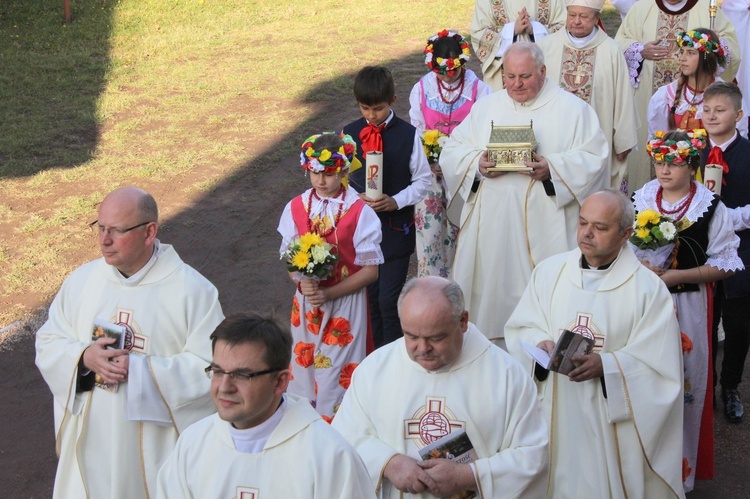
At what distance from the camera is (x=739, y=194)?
722 centimetres

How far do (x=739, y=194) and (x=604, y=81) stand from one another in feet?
8.20

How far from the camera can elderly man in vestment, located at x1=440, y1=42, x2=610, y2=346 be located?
7.55 m

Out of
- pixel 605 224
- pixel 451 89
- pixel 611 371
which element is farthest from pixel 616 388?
pixel 451 89

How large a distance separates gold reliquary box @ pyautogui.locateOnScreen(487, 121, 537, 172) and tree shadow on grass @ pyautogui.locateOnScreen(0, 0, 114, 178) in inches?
277

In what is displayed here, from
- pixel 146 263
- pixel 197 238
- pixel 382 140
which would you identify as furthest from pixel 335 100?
pixel 146 263

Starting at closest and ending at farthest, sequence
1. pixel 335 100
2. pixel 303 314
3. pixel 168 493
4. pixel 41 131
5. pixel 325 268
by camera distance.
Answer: pixel 168 493, pixel 325 268, pixel 303 314, pixel 41 131, pixel 335 100

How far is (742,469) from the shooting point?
23.2 ft

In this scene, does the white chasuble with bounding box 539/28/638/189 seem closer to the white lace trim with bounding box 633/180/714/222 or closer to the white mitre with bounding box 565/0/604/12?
the white mitre with bounding box 565/0/604/12

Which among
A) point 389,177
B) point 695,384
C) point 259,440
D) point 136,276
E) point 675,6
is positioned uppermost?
point 675,6

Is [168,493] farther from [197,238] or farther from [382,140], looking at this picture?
[197,238]

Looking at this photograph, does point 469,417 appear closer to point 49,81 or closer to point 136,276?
point 136,276

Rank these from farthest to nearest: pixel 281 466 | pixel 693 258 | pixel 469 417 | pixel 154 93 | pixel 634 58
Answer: pixel 154 93 → pixel 634 58 → pixel 693 258 → pixel 469 417 → pixel 281 466

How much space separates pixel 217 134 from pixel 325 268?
8.04m

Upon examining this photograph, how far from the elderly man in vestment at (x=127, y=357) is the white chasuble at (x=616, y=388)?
5.84 ft
